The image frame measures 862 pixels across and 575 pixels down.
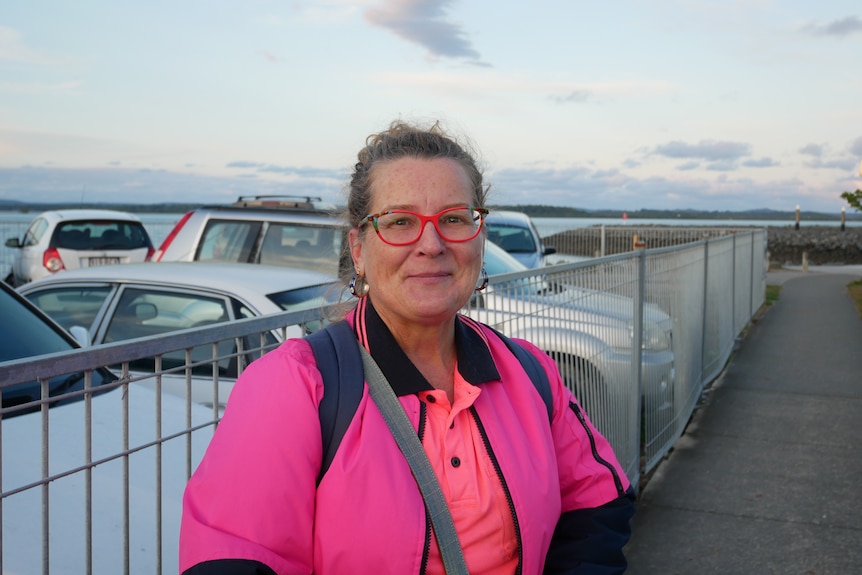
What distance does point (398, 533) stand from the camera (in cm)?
191

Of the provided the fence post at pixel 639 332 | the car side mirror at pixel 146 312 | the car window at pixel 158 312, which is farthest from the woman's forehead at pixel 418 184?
the car side mirror at pixel 146 312

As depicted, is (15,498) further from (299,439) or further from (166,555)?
(299,439)

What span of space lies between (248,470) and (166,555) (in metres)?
0.90

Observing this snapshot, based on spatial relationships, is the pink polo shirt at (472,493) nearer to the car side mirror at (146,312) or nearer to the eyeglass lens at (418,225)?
the eyeglass lens at (418,225)

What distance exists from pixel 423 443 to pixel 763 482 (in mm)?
4960

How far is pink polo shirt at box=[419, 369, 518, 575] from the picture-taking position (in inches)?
81.5

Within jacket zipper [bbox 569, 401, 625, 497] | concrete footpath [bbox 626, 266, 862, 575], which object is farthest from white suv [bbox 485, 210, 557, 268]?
jacket zipper [bbox 569, 401, 625, 497]

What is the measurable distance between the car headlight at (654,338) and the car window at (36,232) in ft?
40.3

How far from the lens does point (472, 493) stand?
6.84 feet

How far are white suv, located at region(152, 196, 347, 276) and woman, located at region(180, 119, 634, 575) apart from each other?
498 centimetres

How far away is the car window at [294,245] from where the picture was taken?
7520 millimetres

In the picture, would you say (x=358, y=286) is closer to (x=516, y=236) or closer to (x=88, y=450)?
(x=88, y=450)

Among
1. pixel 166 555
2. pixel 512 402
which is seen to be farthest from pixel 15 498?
pixel 512 402

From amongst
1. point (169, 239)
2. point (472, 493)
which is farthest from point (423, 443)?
point (169, 239)
